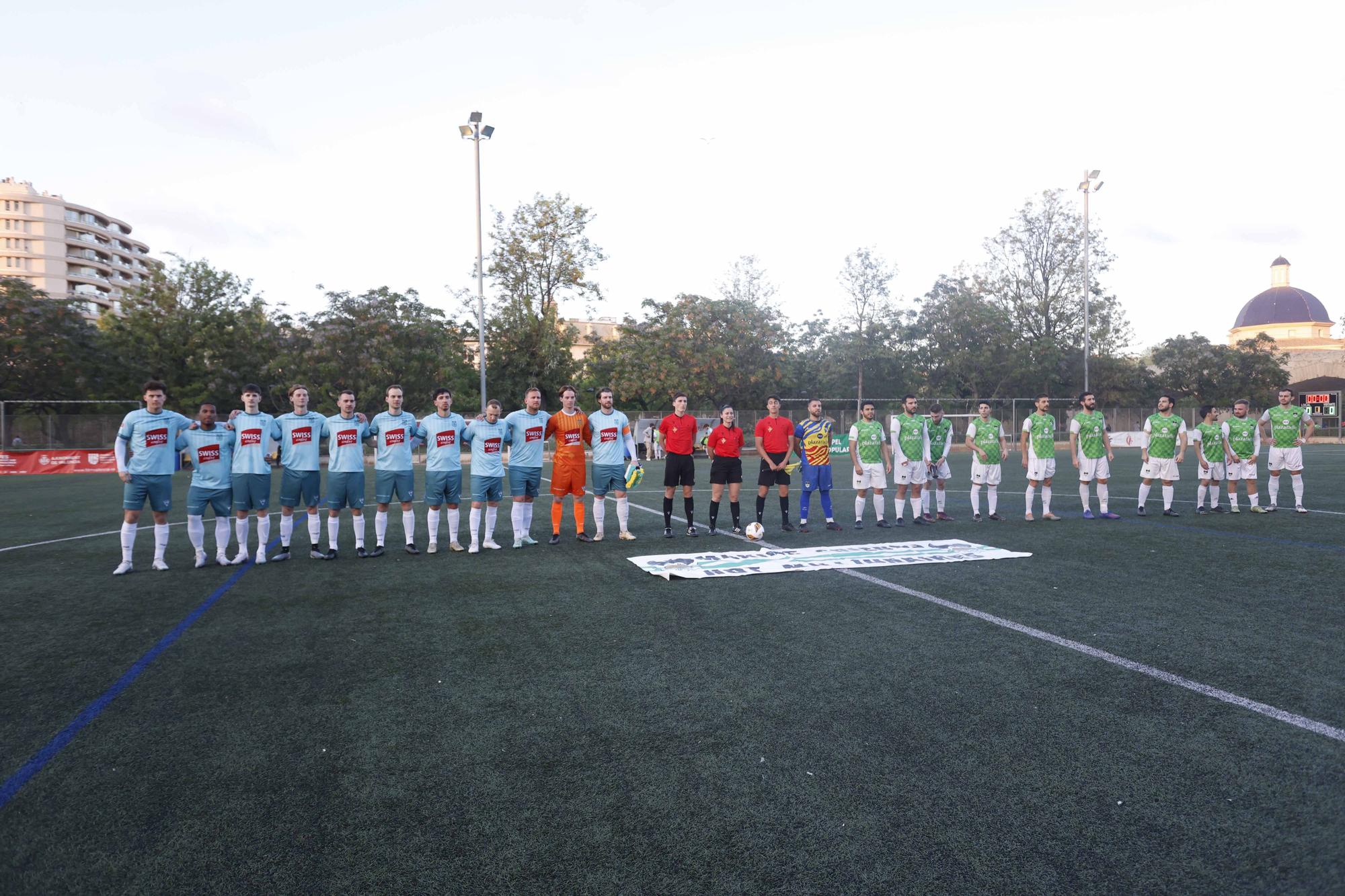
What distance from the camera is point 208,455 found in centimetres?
862

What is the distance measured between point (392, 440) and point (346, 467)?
2.02 feet

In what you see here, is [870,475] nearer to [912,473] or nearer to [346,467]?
[912,473]

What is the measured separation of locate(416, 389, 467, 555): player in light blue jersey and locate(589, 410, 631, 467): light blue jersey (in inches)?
70.0

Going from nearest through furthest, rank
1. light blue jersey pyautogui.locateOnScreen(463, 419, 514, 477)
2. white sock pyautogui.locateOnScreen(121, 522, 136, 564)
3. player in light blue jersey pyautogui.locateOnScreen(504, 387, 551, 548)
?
white sock pyautogui.locateOnScreen(121, 522, 136, 564) < light blue jersey pyautogui.locateOnScreen(463, 419, 514, 477) < player in light blue jersey pyautogui.locateOnScreen(504, 387, 551, 548)

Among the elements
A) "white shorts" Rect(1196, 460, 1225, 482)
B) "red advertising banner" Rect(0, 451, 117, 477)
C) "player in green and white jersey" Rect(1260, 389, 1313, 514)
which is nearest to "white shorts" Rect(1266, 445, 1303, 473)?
"player in green and white jersey" Rect(1260, 389, 1313, 514)

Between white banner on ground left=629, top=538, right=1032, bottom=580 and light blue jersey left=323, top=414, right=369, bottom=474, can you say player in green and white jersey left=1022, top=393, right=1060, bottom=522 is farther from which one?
light blue jersey left=323, top=414, right=369, bottom=474

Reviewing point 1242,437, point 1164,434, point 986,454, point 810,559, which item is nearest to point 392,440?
point 810,559

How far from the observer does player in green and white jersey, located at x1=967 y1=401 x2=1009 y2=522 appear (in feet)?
37.4

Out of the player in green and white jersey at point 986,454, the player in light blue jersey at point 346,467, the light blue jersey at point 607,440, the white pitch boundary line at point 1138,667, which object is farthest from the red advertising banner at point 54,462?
the white pitch boundary line at point 1138,667

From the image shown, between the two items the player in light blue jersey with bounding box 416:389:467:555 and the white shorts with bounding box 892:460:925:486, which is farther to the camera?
the white shorts with bounding box 892:460:925:486

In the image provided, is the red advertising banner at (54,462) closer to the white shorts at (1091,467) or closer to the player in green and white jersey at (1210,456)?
the white shorts at (1091,467)

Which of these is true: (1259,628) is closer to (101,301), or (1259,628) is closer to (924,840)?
(924,840)

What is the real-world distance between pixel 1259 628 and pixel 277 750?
6.34 m

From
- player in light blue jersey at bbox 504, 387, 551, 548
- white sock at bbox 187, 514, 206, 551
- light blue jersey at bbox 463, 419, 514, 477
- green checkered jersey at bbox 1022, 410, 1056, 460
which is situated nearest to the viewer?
white sock at bbox 187, 514, 206, 551
